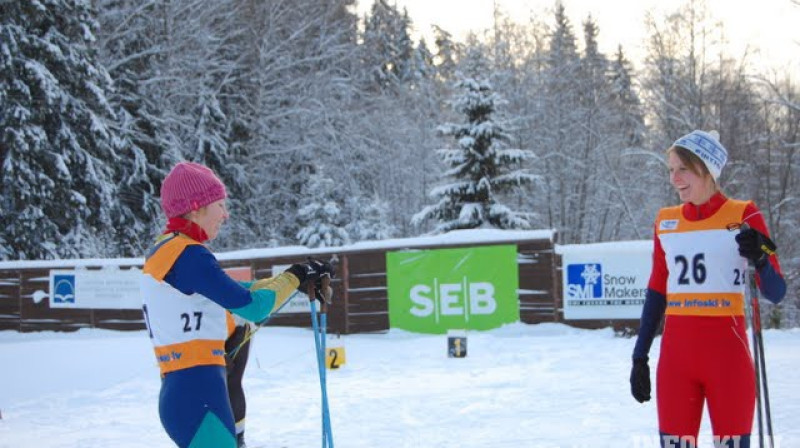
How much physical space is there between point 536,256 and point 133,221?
14349 mm

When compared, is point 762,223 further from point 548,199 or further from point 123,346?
point 548,199

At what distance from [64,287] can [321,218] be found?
11.0 metres

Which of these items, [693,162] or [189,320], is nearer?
[189,320]

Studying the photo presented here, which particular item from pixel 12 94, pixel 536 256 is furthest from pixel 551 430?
pixel 12 94

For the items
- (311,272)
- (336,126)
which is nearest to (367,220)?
(336,126)

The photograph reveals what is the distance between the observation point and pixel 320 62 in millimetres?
31797

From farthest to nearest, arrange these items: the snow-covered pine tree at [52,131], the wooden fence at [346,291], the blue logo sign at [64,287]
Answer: the snow-covered pine tree at [52,131]
the blue logo sign at [64,287]
the wooden fence at [346,291]

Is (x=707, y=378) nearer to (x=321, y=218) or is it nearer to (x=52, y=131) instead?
(x=52, y=131)

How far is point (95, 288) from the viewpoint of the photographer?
16.0 metres

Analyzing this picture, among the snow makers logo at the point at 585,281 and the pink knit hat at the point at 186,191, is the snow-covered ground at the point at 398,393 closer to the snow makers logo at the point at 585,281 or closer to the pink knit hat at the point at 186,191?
the snow makers logo at the point at 585,281

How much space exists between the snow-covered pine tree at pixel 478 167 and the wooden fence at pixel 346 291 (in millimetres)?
7469

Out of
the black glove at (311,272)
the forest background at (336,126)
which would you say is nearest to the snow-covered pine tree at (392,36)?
the forest background at (336,126)

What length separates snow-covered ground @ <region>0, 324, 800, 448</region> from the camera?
6.28 meters

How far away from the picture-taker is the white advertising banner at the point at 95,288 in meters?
15.8
